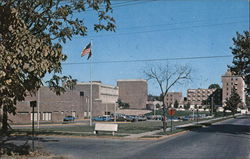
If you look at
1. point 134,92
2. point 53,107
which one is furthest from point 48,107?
point 134,92

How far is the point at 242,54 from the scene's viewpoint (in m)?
30.9

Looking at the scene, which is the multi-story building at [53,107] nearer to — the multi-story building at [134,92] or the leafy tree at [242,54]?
the leafy tree at [242,54]

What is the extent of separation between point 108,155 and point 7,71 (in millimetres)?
6796

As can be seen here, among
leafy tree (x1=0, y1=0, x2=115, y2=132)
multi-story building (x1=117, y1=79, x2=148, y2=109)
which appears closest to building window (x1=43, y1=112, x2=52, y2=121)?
leafy tree (x1=0, y1=0, x2=115, y2=132)

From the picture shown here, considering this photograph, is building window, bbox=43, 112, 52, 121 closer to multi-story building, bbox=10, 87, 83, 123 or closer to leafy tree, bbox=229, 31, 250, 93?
multi-story building, bbox=10, 87, 83, 123

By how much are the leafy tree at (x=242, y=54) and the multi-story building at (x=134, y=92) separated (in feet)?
520

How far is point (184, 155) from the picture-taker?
15969 millimetres

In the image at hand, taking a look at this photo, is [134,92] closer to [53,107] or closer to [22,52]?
[53,107]

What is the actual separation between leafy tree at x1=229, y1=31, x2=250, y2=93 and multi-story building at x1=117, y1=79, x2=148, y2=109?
159 m

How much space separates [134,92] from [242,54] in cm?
16412

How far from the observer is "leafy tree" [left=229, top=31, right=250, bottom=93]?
3056cm

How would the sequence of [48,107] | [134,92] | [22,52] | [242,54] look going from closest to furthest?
[22,52]
[242,54]
[48,107]
[134,92]

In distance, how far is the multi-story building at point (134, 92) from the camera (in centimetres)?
19238

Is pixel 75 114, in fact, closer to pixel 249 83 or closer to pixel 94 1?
pixel 249 83
